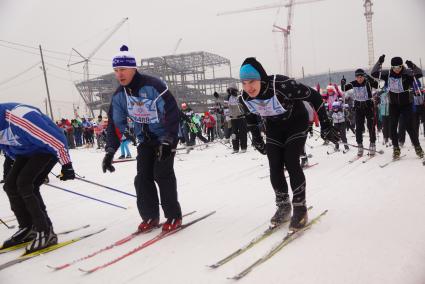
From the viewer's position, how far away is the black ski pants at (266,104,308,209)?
12.7 ft

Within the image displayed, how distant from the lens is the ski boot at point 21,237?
162 inches

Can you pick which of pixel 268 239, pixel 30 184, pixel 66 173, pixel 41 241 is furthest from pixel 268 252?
pixel 30 184

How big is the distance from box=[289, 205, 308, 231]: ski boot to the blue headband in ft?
4.57

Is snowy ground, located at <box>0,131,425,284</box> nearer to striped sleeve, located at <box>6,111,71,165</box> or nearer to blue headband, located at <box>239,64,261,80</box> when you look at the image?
striped sleeve, located at <box>6,111,71,165</box>

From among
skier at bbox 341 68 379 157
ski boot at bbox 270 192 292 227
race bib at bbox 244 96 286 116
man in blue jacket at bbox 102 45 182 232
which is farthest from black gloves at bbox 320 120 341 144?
skier at bbox 341 68 379 157

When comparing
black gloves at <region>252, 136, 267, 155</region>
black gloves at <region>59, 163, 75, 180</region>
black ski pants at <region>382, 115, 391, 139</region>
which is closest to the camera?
black gloves at <region>59, 163, 75, 180</region>

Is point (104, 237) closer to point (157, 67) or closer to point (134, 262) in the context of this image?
point (134, 262)

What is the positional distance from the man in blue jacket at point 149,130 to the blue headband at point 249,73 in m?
0.82

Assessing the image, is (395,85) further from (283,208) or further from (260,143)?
(283,208)

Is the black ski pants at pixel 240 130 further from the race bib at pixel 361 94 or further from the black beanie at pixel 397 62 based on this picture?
the black beanie at pixel 397 62

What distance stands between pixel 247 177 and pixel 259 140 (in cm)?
329

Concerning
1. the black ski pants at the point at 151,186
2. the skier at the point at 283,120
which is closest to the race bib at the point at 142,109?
the black ski pants at the point at 151,186

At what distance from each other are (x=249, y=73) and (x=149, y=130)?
50.9 inches

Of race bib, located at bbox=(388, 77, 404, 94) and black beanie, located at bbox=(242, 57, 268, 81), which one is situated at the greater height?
black beanie, located at bbox=(242, 57, 268, 81)
